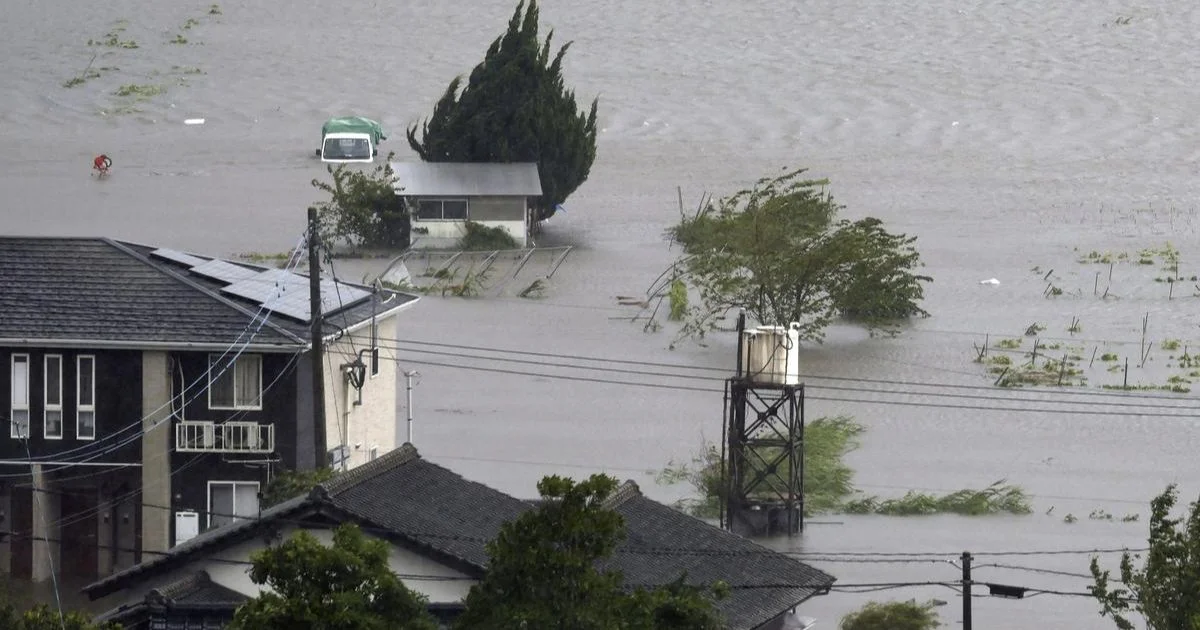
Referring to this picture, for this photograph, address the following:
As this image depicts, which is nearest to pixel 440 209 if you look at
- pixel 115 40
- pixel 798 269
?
pixel 798 269

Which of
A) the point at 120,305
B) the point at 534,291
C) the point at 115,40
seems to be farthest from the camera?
the point at 115,40

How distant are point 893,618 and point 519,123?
2478cm

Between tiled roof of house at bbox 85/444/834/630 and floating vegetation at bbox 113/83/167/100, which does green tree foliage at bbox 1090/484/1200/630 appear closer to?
tiled roof of house at bbox 85/444/834/630

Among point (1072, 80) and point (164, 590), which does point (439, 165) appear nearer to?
point (1072, 80)

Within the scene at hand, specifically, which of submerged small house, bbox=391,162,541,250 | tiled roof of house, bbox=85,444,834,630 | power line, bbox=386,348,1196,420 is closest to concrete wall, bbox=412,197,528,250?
submerged small house, bbox=391,162,541,250

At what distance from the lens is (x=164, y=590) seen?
504 inches

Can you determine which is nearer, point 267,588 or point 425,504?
point 267,588

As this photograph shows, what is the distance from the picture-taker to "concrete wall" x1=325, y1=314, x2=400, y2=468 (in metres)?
19.2

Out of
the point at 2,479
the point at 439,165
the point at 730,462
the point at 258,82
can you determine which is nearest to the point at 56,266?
the point at 2,479

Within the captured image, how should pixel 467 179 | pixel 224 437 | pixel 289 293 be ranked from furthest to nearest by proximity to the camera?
pixel 467 179 < pixel 289 293 < pixel 224 437

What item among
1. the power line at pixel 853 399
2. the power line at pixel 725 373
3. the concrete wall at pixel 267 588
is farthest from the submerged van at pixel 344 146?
the concrete wall at pixel 267 588

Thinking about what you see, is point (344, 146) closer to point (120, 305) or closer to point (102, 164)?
point (102, 164)

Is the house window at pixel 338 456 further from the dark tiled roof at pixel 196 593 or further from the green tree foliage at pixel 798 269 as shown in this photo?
the green tree foliage at pixel 798 269

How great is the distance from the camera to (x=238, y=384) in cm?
1864
